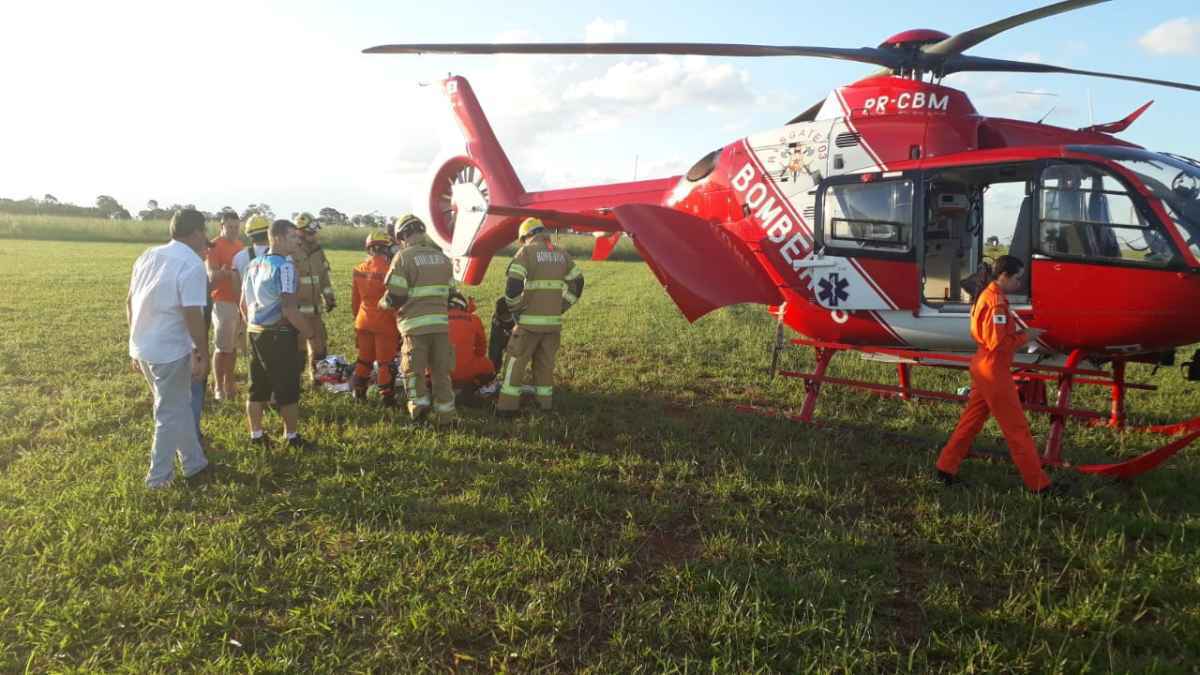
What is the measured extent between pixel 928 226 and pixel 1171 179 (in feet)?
6.21

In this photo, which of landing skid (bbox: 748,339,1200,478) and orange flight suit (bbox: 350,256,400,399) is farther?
orange flight suit (bbox: 350,256,400,399)

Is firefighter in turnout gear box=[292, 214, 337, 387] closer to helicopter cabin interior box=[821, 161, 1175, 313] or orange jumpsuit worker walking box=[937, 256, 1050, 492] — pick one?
helicopter cabin interior box=[821, 161, 1175, 313]

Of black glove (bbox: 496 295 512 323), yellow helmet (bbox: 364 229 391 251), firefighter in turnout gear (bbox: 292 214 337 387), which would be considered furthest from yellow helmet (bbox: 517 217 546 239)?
firefighter in turnout gear (bbox: 292 214 337 387)

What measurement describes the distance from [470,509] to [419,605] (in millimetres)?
1139

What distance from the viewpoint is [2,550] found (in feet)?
12.9

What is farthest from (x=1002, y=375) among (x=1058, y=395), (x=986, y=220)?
(x=1058, y=395)

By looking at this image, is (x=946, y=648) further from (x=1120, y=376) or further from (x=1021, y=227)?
(x=1120, y=376)

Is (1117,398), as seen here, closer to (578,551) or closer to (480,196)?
(578,551)

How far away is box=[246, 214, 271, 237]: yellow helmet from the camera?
6.82 m

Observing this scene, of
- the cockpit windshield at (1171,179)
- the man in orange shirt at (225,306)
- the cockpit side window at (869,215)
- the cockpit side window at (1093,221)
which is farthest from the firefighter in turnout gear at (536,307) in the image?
the cockpit windshield at (1171,179)

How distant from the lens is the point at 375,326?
281 inches

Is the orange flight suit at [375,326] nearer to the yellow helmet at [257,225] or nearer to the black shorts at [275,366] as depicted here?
the yellow helmet at [257,225]

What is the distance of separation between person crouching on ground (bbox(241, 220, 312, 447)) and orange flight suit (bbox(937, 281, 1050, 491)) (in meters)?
4.86

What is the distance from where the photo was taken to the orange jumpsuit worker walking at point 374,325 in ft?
23.3
